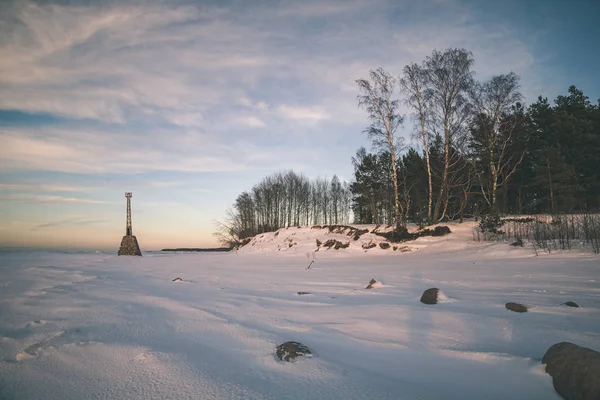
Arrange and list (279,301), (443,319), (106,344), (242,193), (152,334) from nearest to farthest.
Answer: (106,344) → (152,334) → (443,319) → (279,301) → (242,193)

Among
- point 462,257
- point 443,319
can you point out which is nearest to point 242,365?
point 443,319

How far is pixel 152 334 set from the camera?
2715 mm

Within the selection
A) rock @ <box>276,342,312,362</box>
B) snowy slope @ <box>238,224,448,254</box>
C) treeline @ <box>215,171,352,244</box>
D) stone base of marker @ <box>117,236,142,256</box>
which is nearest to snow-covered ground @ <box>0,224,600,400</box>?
rock @ <box>276,342,312,362</box>

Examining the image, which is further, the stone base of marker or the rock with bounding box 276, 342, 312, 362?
the stone base of marker

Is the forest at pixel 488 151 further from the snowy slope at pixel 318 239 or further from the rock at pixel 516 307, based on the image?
the rock at pixel 516 307

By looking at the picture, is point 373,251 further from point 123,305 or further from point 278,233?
point 123,305

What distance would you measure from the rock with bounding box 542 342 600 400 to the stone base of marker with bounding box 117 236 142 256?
23865 millimetres

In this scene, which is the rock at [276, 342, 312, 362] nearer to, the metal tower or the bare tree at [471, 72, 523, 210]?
the bare tree at [471, 72, 523, 210]

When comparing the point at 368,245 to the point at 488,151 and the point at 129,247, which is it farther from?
the point at 129,247

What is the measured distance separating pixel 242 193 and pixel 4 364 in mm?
45524

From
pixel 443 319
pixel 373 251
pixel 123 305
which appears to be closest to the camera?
pixel 443 319

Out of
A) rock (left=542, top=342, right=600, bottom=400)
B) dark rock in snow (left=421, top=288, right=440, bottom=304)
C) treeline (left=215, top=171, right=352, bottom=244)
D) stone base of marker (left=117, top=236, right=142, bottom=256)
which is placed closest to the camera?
rock (left=542, top=342, right=600, bottom=400)

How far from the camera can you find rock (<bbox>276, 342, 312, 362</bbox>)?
2.18m

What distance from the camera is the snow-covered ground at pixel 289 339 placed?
181 centimetres
